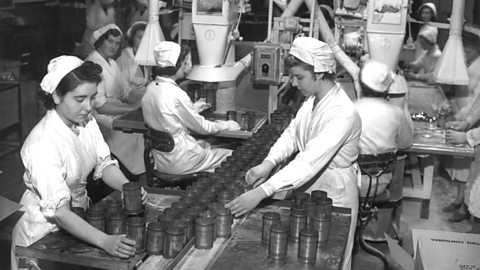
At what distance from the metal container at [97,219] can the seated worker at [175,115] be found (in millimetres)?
1592

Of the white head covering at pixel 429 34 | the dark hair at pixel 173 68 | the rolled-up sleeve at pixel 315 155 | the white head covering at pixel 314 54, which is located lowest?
the rolled-up sleeve at pixel 315 155

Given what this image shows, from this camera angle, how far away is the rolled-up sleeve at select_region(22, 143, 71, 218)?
2.22 m

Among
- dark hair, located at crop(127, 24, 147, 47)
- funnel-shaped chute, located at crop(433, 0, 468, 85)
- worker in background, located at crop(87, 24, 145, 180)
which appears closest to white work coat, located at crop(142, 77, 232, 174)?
worker in background, located at crop(87, 24, 145, 180)

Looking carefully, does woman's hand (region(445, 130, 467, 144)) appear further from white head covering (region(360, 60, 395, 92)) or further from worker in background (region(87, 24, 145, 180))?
worker in background (region(87, 24, 145, 180))

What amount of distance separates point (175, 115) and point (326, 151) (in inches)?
54.7

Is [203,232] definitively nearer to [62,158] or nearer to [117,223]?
[117,223]

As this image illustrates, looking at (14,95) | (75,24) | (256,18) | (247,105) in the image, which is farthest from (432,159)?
(75,24)

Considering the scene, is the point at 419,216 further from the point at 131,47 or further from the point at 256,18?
the point at 256,18

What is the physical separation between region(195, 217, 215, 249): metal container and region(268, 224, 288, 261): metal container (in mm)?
217

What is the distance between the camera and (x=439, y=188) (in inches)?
215

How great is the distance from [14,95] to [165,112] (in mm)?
2144

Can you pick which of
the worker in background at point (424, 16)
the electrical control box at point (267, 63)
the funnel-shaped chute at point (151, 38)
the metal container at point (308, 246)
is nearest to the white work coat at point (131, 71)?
the funnel-shaped chute at point (151, 38)

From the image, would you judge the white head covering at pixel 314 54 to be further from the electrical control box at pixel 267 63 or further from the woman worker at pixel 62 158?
the electrical control box at pixel 267 63

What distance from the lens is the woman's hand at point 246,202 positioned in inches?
98.0
